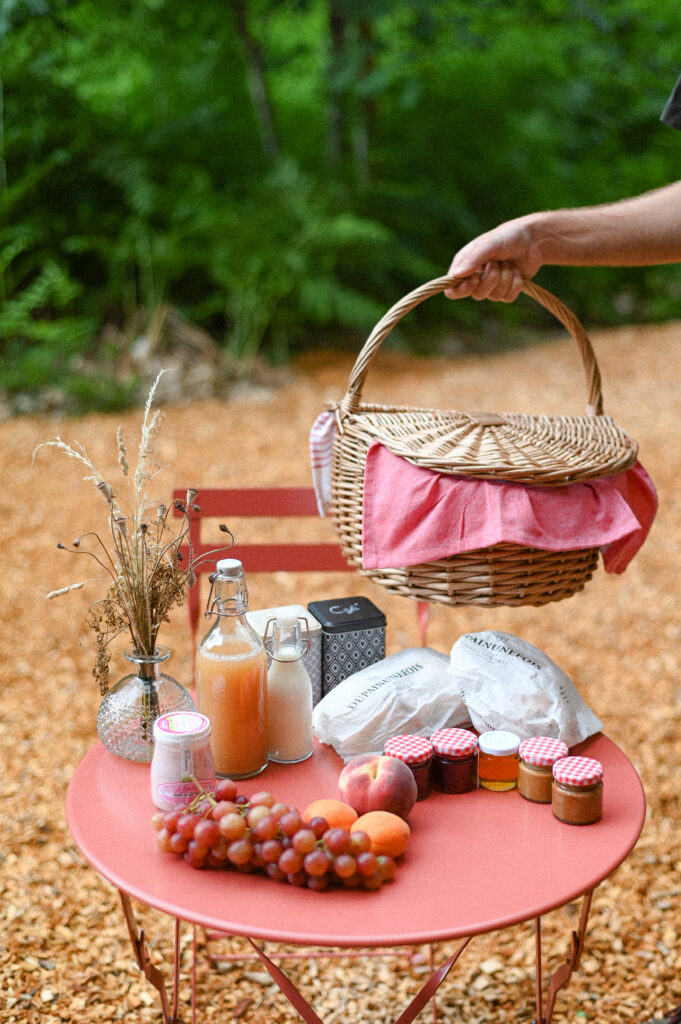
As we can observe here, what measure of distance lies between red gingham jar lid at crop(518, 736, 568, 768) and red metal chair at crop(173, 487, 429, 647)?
55cm

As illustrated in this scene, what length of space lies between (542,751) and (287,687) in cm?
35

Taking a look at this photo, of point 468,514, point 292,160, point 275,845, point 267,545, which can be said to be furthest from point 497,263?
point 292,160

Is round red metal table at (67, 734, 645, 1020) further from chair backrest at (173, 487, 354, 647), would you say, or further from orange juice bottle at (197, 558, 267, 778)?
chair backrest at (173, 487, 354, 647)

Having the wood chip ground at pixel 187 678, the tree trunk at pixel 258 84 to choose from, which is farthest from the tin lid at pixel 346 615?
the tree trunk at pixel 258 84

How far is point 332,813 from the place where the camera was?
1.12m

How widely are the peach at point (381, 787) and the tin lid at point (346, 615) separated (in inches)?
10.2

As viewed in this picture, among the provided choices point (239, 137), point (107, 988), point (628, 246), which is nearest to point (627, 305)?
point (239, 137)

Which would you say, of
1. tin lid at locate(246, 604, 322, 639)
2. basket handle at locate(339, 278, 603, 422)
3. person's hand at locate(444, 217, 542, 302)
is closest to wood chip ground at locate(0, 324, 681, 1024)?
tin lid at locate(246, 604, 322, 639)

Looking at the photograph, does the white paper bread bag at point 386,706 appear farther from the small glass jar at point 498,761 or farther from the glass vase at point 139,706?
the glass vase at point 139,706

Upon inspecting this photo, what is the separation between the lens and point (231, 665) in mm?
1214

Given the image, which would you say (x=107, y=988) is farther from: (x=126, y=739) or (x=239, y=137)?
(x=239, y=137)

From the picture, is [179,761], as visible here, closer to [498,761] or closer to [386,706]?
[386,706]

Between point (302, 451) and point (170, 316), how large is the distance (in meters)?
1.86

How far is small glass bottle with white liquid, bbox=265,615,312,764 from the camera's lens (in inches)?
50.3
